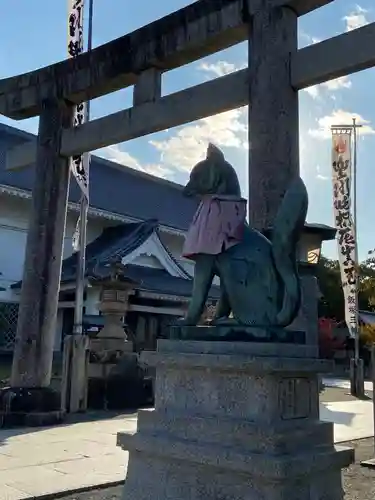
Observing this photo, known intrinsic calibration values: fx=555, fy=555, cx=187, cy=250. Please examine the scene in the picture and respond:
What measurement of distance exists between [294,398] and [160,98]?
19.2 feet

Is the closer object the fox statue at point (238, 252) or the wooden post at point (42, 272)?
the fox statue at point (238, 252)

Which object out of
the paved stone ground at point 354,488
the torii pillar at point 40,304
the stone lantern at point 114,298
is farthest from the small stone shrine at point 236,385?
the stone lantern at point 114,298

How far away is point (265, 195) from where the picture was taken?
6.70 m

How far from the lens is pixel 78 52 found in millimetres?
10547

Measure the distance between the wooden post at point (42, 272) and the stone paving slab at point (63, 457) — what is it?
113 cm

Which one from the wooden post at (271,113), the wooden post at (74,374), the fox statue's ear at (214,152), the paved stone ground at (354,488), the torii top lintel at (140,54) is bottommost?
the paved stone ground at (354,488)

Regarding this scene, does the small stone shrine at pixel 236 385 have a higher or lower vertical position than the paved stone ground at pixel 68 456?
higher

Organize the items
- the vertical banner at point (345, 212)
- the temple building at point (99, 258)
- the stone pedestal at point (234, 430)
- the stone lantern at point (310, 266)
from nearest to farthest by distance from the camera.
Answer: the stone pedestal at point (234, 430)
the stone lantern at point (310, 266)
the vertical banner at point (345, 212)
the temple building at point (99, 258)

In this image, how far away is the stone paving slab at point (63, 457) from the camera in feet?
16.4

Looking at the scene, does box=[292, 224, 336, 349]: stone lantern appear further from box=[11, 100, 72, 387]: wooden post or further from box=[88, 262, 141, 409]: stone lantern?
box=[88, 262, 141, 409]: stone lantern

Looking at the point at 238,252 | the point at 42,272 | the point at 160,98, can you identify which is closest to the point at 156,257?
the point at 42,272

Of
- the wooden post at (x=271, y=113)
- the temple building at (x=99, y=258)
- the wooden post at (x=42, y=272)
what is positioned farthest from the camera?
the temple building at (x=99, y=258)

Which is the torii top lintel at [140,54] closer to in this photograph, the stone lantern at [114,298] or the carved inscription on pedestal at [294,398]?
the stone lantern at [114,298]

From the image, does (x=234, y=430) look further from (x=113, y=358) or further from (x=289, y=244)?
(x=113, y=358)
